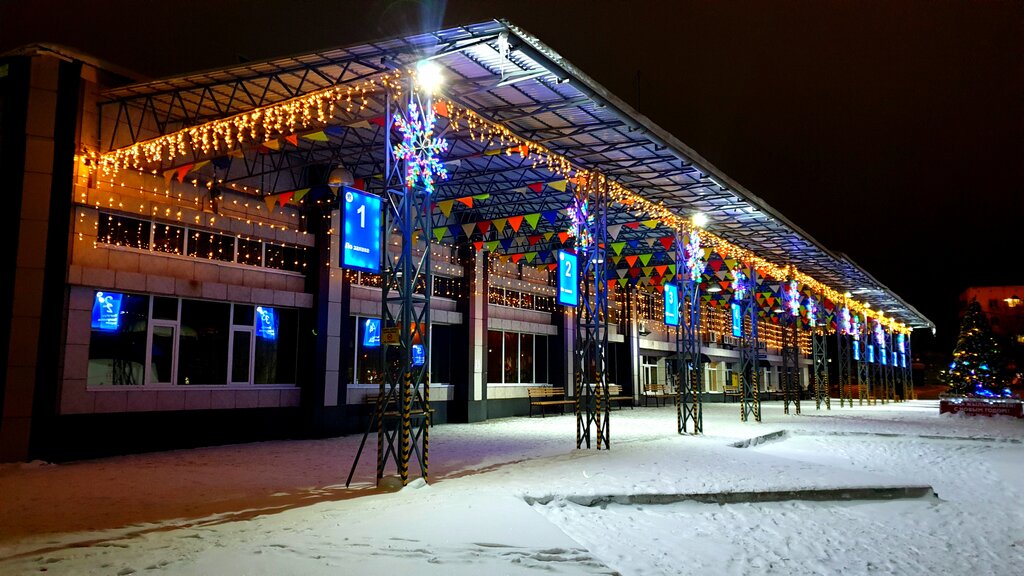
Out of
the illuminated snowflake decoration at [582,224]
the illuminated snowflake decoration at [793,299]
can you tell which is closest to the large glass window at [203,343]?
the illuminated snowflake decoration at [582,224]

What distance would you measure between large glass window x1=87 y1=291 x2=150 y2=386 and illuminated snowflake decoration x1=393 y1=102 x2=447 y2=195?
7060 mm

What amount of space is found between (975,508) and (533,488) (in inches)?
229

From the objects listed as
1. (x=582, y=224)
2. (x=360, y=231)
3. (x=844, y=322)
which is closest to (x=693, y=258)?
Answer: (x=582, y=224)

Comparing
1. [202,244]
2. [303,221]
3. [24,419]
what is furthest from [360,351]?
[24,419]

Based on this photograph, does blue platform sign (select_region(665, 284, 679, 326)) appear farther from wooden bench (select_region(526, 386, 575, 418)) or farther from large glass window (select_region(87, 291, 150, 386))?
large glass window (select_region(87, 291, 150, 386))

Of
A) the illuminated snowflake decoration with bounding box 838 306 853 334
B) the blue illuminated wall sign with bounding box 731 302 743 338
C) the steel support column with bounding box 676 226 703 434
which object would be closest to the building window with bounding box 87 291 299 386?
the steel support column with bounding box 676 226 703 434

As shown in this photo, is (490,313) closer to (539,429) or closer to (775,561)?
(539,429)

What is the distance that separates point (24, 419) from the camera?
1166 cm

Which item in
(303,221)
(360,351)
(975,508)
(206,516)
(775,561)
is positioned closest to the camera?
(775,561)

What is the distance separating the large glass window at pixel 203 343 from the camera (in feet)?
47.4

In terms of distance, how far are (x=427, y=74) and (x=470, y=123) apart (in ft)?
10.2

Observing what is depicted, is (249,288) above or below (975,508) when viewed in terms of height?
above

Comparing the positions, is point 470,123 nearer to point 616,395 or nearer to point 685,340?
point 685,340

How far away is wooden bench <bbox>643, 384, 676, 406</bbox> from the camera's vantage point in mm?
33500
